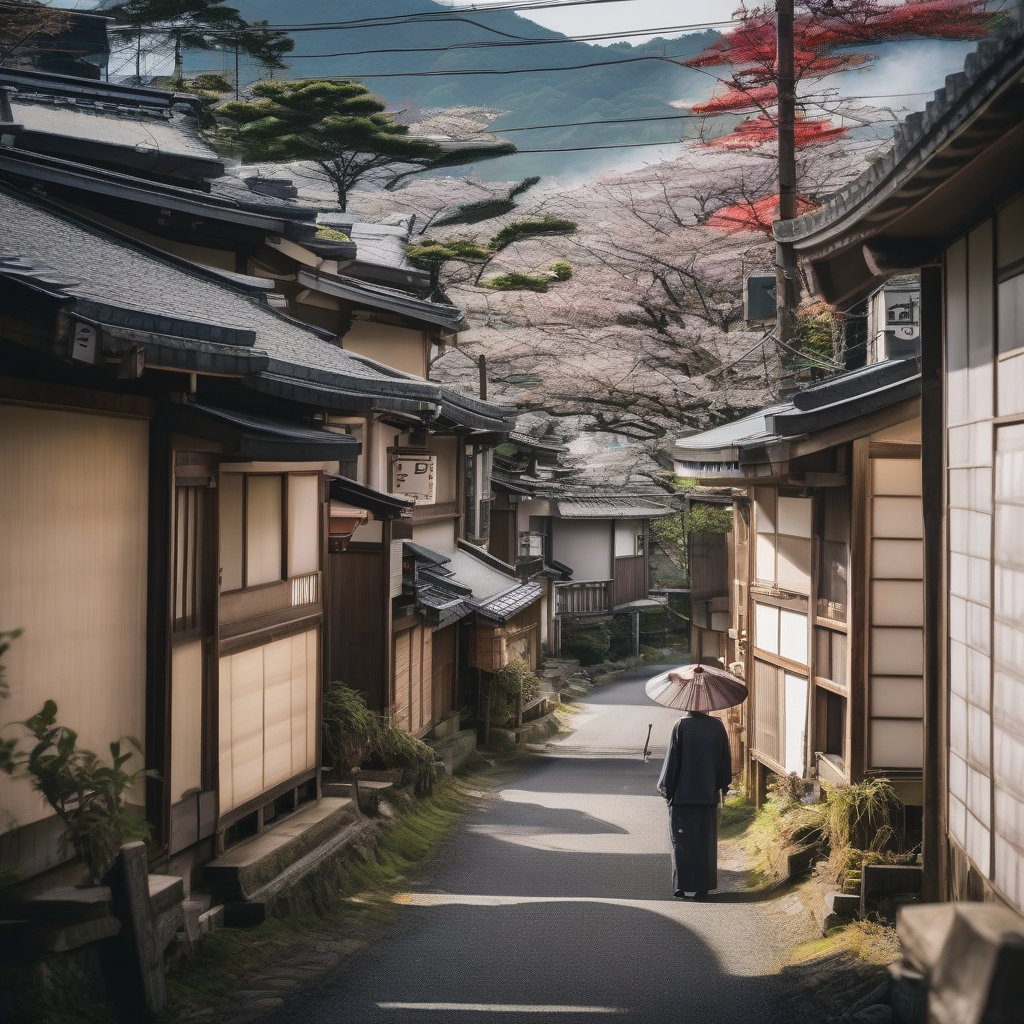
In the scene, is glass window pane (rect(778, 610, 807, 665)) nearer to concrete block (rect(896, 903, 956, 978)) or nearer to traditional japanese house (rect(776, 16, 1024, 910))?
traditional japanese house (rect(776, 16, 1024, 910))

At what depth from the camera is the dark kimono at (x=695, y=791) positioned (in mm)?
10594

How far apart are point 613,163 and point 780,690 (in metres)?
51.4

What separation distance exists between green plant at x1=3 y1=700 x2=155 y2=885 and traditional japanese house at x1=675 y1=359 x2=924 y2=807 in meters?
6.64

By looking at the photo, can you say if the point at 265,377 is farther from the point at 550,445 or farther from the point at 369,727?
the point at 550,445

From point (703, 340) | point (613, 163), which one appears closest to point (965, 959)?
point (703, 340)

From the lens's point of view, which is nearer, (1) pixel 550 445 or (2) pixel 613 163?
(1) pixel 550 445

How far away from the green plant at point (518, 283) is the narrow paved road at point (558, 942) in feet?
78.7

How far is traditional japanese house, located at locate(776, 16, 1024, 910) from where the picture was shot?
4914mm

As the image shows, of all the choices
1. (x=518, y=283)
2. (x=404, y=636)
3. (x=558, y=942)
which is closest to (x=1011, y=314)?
(x=558, y=942)

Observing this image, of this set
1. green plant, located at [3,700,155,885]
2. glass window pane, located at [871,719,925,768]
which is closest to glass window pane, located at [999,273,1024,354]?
green plant, located at [3,700,155,885]

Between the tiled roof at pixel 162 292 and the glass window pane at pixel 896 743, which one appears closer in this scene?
the tiled roof at pixel 162 292

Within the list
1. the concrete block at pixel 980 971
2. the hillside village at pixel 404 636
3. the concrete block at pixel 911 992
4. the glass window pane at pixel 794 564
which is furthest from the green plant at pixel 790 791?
the concrete block at pixel 980 971

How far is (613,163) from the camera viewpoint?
2351 inches

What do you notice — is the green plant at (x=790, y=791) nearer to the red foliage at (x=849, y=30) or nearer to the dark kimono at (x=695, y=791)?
the dark kimono at (x=695, y=791)
